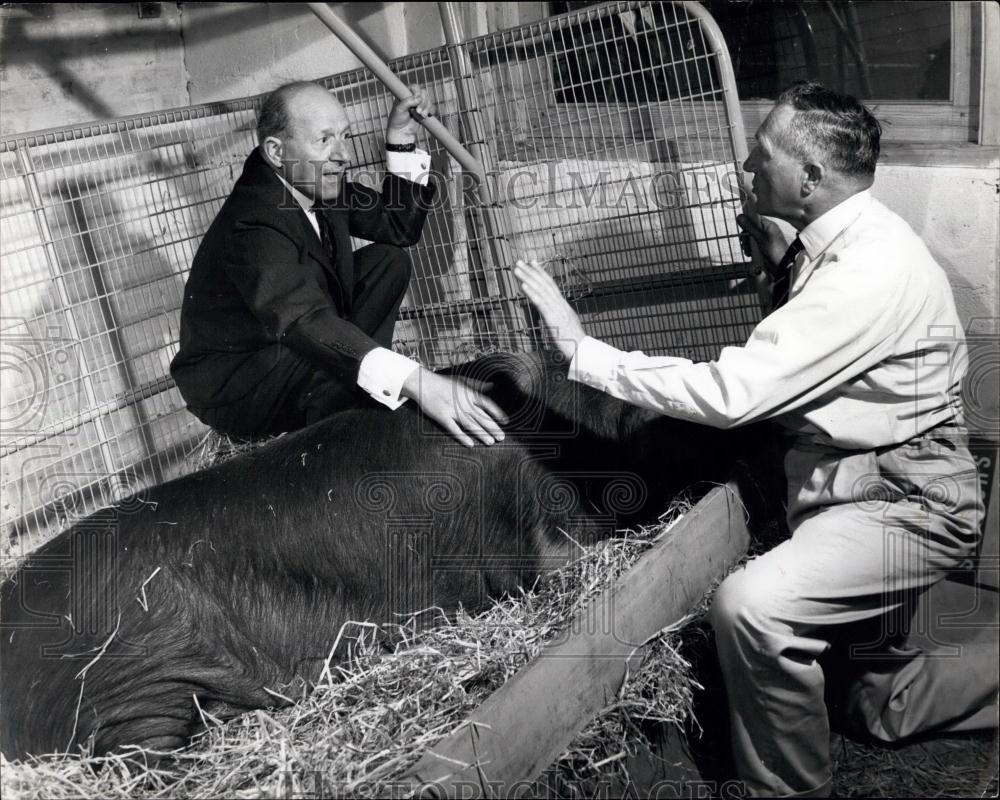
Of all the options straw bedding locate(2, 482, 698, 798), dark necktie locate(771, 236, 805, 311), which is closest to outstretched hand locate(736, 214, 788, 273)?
dark necktie locate(771, 236, 805, 311)

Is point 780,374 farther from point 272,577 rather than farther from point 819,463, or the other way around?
point 272,577

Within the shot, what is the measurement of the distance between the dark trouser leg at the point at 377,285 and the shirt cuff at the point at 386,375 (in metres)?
1.03

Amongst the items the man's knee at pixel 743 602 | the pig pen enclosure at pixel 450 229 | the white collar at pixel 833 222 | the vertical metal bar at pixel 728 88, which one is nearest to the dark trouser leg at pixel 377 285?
the pig pen enclosure at pixel 450 229

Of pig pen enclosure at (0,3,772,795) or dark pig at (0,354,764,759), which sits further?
pig pen enclosure at (0,3,772,795)

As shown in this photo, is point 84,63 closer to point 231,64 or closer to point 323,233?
point 231,64

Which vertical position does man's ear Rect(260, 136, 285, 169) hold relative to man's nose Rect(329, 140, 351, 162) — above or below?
above

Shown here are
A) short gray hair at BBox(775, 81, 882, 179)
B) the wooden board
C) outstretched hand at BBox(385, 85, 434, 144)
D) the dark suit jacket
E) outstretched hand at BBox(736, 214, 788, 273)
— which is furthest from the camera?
outstretched hand at BBox(385, 85, 434, 144)

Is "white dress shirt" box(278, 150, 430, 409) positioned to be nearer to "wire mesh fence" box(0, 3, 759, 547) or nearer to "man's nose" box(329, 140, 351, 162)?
"man's nose" box(329, 140, 351, 162)

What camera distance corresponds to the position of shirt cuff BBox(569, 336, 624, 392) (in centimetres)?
229

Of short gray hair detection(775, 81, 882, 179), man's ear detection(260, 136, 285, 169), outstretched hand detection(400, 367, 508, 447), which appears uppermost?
man's ear detection(260, 136, 285, 169)

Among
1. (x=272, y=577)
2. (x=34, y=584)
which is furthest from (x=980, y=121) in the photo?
(x=34, y=584)

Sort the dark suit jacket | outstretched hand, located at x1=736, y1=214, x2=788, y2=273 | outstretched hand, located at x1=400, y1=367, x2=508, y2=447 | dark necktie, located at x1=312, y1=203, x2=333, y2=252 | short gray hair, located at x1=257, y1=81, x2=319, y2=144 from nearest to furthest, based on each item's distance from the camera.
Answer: outstretched hand, located at x1=400, y1=367, x2=508, y2=447 → outstretched hand, located at x1=736, y1=214, x2=788, y2=273 → the dark suit jacket → short gray hair, located at x1=257, y1=81, x2=319, y2=144 → dark necktie, located at x1=312, y1=203, x2=333, y2=252

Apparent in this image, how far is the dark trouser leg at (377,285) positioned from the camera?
3775 millimetres

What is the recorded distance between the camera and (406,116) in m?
3.60
